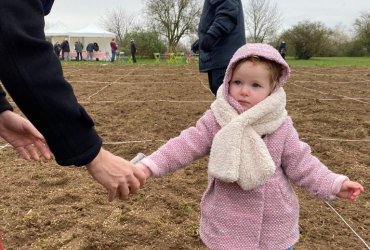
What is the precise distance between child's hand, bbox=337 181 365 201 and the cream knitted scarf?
1.05ft

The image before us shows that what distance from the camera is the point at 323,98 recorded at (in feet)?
28.3

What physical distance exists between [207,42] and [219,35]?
0.13 meters

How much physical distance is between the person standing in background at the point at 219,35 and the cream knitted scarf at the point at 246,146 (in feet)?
7.79

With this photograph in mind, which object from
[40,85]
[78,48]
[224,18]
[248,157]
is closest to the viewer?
[40,85]

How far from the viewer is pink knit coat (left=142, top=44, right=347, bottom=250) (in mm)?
1842

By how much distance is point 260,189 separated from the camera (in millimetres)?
1841

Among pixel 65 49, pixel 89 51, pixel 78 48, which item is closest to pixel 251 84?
pixel 65 49

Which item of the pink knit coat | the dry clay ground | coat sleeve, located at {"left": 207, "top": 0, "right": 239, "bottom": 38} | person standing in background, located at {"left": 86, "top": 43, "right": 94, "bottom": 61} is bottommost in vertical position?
person standing in background, located at {"left": 86, "top": 43, "right": 94, "bottom": 61}

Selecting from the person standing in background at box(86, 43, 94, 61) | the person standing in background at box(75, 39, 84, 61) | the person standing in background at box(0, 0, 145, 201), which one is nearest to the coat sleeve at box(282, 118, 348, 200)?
the person standing in background at box(0, 0, 145, 201)

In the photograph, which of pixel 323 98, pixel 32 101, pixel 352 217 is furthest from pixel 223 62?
pixel 323 98

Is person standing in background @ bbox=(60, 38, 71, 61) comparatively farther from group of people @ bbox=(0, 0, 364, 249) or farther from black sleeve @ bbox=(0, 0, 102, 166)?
black sleeve @ bbox=(0, 0, 102, 166)

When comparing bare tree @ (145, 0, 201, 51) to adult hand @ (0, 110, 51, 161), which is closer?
adult hand @ (0, 110, 51, 161)

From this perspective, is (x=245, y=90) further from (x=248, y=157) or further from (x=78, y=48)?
(x=78, y=48)

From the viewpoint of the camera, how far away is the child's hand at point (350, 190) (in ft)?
5.97
